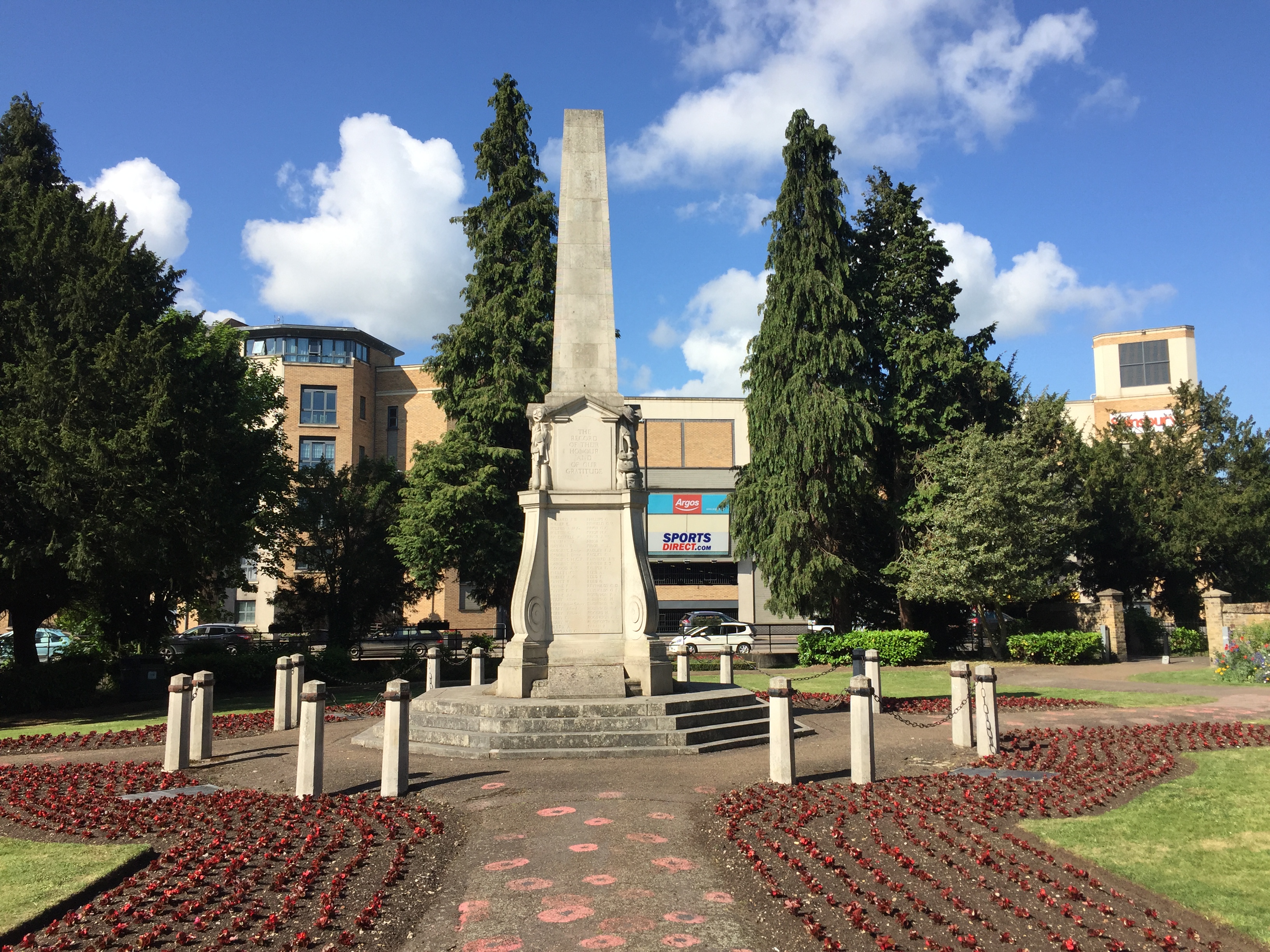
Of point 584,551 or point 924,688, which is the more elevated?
point 584,551

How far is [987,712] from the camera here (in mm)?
11766

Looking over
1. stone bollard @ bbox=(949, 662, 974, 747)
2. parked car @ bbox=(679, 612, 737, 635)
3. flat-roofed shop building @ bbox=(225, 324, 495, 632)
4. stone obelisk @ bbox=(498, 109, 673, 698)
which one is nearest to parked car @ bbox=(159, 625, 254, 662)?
flat-roofed shop building @ bbox=(225, 324, 495, 632)

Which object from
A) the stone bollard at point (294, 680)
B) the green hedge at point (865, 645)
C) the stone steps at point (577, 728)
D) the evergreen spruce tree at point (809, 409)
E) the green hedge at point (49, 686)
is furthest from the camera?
the evergreen spruce tree at point (809, 409)

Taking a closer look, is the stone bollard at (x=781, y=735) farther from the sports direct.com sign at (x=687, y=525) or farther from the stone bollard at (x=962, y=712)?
the sports direct.com sign at (x=687, y=525)

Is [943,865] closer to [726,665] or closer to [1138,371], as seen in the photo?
[726,665]

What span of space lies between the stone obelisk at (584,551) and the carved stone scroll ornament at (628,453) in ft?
0.06

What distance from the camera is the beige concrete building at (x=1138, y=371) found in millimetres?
68188

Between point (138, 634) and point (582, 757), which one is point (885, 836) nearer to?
point (582, 757)

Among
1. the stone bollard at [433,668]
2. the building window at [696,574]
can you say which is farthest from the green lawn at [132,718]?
the building window at [696,574]

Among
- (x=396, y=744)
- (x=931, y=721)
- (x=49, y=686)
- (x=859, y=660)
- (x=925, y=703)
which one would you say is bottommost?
(x=925, y=703)

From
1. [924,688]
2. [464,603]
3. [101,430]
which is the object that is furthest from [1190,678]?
[464,603]

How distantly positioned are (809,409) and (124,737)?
74.4 ft

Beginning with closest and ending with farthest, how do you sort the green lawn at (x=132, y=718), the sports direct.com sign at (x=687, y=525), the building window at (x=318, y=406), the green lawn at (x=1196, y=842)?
the green lawn at (x=1196, y=842) → the green lawn at (x=132, y=718) → the sports direct.com sign at (x=687, y=525) → the building window at (x=318, y=406)

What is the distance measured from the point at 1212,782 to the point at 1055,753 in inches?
77.4
